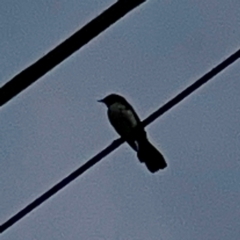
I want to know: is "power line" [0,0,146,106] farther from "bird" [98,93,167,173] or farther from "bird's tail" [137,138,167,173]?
"bird's tail" [137,138,167,173]

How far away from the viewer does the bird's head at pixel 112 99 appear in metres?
10.2

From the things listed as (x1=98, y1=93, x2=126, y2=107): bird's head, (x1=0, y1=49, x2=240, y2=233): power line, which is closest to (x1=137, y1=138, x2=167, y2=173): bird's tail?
(x1=98, y1=93, x2=126, y2=107): bird's head

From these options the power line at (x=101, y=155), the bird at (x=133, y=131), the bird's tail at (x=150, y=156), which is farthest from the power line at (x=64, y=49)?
the bird's tail at (x=150, y=156)

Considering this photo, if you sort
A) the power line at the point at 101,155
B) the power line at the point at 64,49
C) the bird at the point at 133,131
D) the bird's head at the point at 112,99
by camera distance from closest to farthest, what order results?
the power line at the point at 64,49 → the power line at the point at 101,155 → the bird at the point at 133,131 → the bird's head at the point at 112,99

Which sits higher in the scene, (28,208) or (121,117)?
(121,117)

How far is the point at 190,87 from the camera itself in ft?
12.1

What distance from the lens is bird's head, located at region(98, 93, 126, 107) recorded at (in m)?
10.2

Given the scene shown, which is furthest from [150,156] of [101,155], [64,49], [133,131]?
[64,49]

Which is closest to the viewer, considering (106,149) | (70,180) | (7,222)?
(7,222)

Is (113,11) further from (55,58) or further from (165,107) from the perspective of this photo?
(165,107)

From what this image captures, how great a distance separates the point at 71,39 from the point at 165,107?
3.12 feet

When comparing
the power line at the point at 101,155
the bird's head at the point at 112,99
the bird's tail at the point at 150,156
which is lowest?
the power line at the point at 101,155

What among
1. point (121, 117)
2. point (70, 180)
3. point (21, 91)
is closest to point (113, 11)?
point (21, 91)

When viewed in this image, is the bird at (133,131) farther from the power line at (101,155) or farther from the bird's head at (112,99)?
the power line at (101,155)
